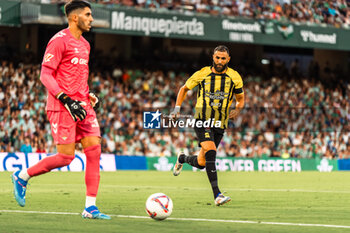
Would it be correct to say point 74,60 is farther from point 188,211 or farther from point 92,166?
point 188,211

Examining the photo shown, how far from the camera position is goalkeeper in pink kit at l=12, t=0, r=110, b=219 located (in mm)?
8727

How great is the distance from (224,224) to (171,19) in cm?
2417

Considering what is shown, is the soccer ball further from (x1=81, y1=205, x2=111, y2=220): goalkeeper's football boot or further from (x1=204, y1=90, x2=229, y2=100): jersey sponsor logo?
(x1=204, y1=90, x2=229, y2=100): jersey sponsor logo

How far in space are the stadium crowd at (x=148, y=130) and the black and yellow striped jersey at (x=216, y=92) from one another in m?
13.1

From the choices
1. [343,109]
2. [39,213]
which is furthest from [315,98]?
[39,213]

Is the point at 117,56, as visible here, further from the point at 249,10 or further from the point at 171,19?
the point at 249,10

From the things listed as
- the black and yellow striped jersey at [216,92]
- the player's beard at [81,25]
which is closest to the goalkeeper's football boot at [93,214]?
the player's beard at [81,25]

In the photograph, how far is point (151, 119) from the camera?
2608 cm

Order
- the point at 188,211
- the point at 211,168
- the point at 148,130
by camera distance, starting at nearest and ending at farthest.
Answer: the point at 188,211 → the point at 211,168 → the point at 148,130

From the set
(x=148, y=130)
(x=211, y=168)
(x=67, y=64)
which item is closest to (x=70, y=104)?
(x=67, y=64)

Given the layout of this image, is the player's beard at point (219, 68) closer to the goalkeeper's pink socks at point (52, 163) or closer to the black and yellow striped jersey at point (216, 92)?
the black and yellow striped jersey at point (216, 92)

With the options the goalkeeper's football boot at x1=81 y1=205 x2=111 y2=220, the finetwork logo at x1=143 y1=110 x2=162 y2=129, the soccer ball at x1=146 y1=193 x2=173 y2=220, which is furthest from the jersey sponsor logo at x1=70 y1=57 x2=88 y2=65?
the finetwork logo at x1=143 y1=110 x2=162 y2=129

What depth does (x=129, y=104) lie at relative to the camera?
30.2 m

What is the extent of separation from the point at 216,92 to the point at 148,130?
1404 centimetres
